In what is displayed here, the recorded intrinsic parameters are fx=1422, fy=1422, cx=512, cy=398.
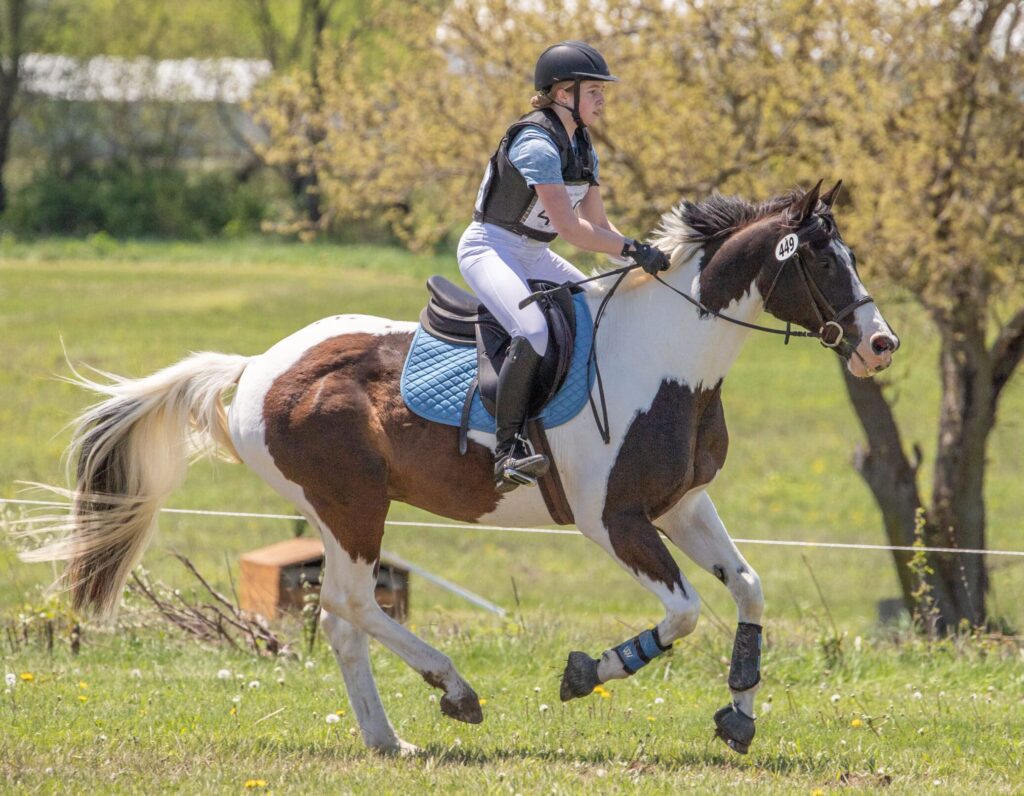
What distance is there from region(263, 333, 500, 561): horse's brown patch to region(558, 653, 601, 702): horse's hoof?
2.39ft

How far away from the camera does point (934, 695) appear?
706cm

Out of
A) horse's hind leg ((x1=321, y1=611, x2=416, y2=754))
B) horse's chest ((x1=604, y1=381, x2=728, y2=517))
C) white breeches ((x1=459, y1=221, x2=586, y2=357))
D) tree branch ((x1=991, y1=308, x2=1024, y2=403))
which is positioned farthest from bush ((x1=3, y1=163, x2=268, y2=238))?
horse's chest ((x1=604, y1=381, x2=728, y2=517))

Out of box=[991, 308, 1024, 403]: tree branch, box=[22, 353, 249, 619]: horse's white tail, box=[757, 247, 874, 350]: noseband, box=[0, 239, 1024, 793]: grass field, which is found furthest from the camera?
box=[991, 308, 1024, 403]: tree branch

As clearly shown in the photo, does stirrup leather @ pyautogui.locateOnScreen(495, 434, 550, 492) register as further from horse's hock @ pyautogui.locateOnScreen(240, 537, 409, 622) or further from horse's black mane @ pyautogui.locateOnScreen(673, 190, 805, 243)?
horse's hock @ pyautogui.locateOnScreen(240, 537, 409, 622)

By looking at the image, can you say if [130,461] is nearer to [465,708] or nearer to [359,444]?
[359,444]

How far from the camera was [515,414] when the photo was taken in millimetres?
5363

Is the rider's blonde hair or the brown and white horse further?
the rider's blonde hair

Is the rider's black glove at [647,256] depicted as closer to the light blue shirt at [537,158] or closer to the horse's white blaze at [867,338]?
the light blue shirt at [537,158]

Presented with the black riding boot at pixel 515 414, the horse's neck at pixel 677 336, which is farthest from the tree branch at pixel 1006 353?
the black riding boot at pixel 515 414

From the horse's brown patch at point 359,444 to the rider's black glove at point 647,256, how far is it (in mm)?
1031

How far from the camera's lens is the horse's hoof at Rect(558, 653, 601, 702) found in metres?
5.30

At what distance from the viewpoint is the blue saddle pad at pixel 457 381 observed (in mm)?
5445

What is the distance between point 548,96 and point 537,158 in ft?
1.07

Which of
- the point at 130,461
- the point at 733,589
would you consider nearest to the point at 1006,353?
the point at 733,589
